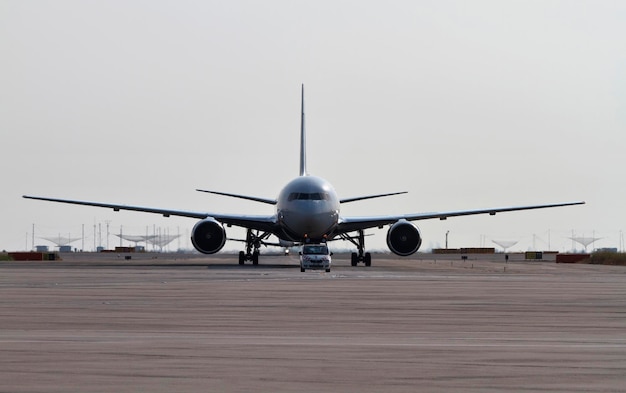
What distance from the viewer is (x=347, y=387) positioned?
10.5m

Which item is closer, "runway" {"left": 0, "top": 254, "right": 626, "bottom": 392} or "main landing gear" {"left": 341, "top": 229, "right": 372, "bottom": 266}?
"runway" {"left": 0, "top": 254, "right": 626, "bottom": 392}

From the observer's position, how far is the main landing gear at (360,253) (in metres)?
66.9

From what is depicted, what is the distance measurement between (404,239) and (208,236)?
1076 centimetres

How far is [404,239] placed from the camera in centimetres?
6694

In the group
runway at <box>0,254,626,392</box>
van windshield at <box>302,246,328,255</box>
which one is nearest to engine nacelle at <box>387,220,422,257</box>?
van windshield at <box>302,246,328,255</box>

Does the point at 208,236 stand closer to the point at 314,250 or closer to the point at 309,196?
the point at 309,196

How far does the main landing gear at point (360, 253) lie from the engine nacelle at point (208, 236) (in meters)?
7.36

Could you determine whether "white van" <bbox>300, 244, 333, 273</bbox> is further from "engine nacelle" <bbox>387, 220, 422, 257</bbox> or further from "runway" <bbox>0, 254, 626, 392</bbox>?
"runway" <bbox>0, 254, 626, 392</bbox>

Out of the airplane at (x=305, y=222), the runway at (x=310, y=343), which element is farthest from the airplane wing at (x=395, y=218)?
the runway at (x=310, y=343)

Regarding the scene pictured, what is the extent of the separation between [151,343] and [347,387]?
15.1 feet

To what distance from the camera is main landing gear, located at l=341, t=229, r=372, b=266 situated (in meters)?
66.9

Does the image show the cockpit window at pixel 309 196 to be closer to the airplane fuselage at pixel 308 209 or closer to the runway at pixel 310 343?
the airplane fuselage at pixel 308 209

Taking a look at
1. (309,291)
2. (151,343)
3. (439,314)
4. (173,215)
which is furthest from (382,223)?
(151,343)

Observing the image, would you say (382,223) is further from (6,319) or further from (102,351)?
(102,351)
